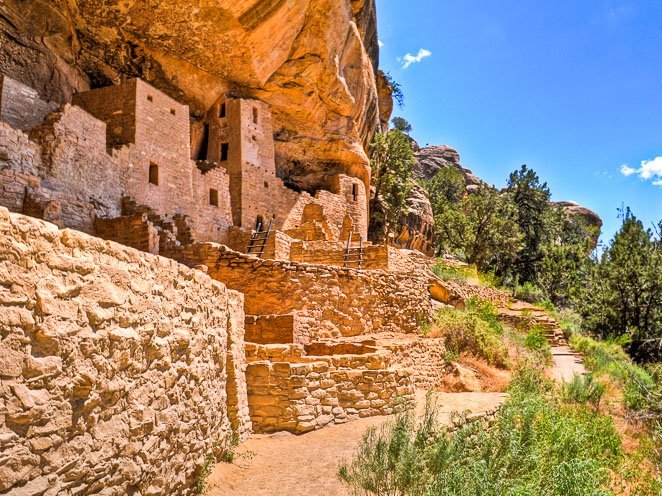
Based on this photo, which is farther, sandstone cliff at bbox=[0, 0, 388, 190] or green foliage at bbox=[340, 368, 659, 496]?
sandstone cliff at bbox=[0, 0, 388, 190]

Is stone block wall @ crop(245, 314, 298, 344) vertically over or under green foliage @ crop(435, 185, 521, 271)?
under

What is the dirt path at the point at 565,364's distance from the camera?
13602 millimetres

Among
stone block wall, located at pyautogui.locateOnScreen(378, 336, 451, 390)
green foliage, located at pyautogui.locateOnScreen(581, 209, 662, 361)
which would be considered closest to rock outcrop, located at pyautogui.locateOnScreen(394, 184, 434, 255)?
green foliage, located at pyautogui.locateOnScreen(581, 209, 662, 361)

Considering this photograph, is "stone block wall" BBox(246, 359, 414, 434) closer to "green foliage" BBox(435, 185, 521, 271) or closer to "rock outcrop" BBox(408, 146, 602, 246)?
"green foliage" BBox(435, 185, 521, 271)

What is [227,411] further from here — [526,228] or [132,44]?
[526,228]

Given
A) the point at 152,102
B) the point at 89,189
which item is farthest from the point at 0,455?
the point at 152,102

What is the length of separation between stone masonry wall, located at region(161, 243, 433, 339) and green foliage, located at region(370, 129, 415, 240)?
1506cm

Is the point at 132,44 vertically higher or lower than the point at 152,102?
higher

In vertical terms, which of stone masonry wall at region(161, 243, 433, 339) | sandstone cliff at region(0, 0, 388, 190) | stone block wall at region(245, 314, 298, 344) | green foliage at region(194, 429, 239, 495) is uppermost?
sandstone cliff at region(0, 0, 388, 190)

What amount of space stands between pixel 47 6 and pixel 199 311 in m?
13.9

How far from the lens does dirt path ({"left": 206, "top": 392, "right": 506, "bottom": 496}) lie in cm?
544

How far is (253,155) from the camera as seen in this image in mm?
21047

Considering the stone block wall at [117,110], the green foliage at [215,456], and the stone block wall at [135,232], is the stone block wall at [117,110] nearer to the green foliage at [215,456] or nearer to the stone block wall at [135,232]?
the stone block wall at [135,232]

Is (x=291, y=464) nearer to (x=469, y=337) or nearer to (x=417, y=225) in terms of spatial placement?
(x=469, y=337)
